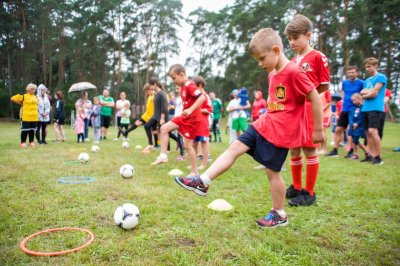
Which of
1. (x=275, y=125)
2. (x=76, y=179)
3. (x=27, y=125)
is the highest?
(x=275, y=125)

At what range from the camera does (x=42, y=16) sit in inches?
1264

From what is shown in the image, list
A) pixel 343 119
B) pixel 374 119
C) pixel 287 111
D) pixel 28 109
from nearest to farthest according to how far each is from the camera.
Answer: pixel 287 111 → pixel 374 119 → pixel 343 119 → pixel 28 109

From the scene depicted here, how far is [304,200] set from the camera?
3732 millimetres

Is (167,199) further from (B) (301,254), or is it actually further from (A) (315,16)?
(A) (315,16)

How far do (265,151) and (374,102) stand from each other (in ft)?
17.4

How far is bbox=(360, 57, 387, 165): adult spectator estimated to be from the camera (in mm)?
6652

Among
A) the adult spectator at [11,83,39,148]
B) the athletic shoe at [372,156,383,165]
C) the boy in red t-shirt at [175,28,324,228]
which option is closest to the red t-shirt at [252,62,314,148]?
the boy in red t-shirt at [175,28,324,228]

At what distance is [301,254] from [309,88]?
1.43 metres

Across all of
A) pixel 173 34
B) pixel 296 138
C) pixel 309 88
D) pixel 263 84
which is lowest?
pixel 296 138

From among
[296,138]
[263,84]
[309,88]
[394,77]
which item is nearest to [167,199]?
[296,138]

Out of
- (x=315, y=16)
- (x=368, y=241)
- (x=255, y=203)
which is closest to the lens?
(x=368, y=241)

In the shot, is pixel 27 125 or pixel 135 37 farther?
pixel 135 37

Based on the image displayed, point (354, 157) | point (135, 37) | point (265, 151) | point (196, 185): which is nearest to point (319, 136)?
point (265, 151)

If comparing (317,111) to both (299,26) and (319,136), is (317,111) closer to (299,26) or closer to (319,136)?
(319,136)
